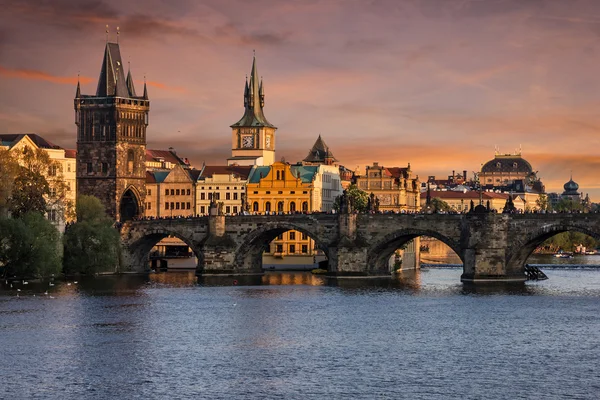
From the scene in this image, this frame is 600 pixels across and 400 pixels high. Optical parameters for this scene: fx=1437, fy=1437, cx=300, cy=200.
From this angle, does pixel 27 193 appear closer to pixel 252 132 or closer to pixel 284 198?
pixel 284 198

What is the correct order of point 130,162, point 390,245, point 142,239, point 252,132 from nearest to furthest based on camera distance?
1. point 390,245
2. point 142,239
3. point 130,162
4. point 252,132

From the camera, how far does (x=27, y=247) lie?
11931cm

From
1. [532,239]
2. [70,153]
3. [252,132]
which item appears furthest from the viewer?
[252,132]

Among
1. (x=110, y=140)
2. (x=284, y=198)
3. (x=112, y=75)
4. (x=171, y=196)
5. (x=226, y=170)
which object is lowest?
(x=284, y=198)

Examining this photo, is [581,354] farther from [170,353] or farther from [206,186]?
[206,186]

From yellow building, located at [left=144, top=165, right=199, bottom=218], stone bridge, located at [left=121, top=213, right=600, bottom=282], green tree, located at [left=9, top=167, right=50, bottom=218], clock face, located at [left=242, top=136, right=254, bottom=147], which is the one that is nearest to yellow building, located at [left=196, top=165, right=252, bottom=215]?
yellow building, located at [left=144, top=165, right=199, bottom=218]

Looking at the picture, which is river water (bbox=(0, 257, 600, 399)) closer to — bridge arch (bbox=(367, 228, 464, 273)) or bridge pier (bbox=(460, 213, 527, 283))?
bridge pier (bbox=(460, 213, 527, 283))

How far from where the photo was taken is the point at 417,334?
8725 cm

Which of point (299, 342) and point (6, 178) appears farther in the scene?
point (6, 178)

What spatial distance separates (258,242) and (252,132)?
49465mm

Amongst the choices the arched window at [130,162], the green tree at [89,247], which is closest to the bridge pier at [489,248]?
the green tree at [89,247]

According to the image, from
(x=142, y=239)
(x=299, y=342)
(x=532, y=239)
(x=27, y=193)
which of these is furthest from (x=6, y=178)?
(x=299, y=342)

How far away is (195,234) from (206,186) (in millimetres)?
36510

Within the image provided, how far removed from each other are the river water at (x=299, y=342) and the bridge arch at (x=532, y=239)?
4.73m
